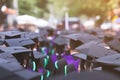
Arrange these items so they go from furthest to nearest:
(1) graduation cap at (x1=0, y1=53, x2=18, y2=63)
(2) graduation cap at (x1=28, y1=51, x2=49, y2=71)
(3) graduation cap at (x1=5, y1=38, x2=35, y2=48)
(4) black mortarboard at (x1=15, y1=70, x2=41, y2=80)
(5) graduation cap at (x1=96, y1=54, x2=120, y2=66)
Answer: (3) graduation cap at (x1=5, y1=38, x2=35, y2=48) < (2) graduation cap at (x1=28, y1=51, x2=49, y2=71) < (1) graduation cap at (x1=0, y1=53, x2=18, y2=63) < (5) graduation cap at (x1=96, y1=54, x2=120, y2=66) < (4) black mortarboard at (x1=15, y1=70, x2=41, y2=80)

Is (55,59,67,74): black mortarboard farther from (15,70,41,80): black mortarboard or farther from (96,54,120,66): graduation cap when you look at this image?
(15,70,41,80): black mortarboard

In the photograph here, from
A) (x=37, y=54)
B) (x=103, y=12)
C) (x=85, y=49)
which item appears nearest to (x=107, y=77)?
(x=85, y=49)

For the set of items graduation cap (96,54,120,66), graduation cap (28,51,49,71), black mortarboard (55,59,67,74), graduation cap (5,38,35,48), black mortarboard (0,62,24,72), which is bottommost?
black mortarboard (55,59,67,74)

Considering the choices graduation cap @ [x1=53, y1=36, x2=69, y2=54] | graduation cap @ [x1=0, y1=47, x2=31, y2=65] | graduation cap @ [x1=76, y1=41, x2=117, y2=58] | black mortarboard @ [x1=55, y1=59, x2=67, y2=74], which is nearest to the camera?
graduation cap @ [x1=0, y1=47, x2=31, y2=65]

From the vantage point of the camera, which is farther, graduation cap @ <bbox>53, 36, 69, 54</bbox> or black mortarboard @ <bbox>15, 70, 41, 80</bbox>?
graduation cap @ <bbox>53, 36, 69, 54</bbox>

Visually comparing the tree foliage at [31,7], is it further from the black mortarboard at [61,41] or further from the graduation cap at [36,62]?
the graduation cap at [36,62]

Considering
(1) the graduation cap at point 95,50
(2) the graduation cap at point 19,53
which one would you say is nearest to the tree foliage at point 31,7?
(1) the graduation cap at point 95,50

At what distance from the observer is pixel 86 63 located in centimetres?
387

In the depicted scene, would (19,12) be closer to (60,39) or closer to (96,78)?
(60,39)

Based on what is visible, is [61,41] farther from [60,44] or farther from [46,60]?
[46,60]

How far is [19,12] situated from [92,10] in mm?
4540

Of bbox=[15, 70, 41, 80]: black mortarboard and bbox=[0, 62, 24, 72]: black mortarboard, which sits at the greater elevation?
bbox=[0, 62, 24, 72]: black mortarboard

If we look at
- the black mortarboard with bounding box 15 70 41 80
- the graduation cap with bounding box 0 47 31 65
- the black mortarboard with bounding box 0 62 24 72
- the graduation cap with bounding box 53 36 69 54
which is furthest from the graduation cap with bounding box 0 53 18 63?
the graduation cap with bounding box 53 36 69 54

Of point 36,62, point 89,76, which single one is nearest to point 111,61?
point 89,76
